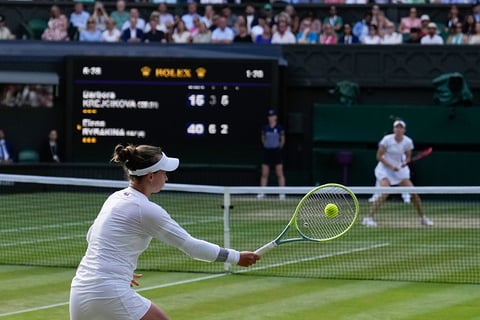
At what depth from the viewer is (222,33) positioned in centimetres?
2880

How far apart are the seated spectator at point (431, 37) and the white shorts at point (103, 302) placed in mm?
21687

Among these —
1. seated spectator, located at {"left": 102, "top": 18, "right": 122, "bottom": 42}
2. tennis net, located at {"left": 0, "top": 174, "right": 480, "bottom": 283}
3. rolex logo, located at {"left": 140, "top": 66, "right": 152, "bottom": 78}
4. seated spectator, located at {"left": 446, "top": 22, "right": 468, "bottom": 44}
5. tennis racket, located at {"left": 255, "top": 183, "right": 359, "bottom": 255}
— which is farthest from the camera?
seated spectator, located at {"left": 102, "top": 18, "right": 122, "bottom": 42}

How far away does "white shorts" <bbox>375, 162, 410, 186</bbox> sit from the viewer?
20.9 metres

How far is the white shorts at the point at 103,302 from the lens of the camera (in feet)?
A: 23.4

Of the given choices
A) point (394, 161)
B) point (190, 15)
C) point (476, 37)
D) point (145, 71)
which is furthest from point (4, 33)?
point (394, 161)

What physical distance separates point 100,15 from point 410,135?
8.35 metres

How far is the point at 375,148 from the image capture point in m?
27.9

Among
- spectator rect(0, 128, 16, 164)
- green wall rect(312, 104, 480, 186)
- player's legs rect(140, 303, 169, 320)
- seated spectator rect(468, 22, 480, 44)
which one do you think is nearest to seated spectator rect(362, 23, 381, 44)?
green wall rect(312, 104, 480, 186)

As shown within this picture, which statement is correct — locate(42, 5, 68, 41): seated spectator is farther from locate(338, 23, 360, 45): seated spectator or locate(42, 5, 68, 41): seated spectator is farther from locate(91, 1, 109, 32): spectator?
locate(338, 23, 360, 45): seated spectator

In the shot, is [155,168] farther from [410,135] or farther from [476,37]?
[476,37]

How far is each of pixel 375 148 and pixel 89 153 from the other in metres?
6.77

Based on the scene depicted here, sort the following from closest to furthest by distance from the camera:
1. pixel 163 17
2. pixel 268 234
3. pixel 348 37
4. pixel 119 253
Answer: pixel 119 253
pixel 268 234
pixel 348 37
pixel 163 17

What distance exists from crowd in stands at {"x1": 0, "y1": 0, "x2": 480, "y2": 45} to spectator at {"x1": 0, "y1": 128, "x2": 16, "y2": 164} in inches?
108

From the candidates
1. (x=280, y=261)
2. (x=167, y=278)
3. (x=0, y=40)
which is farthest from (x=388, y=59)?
(x=167, y=278)
